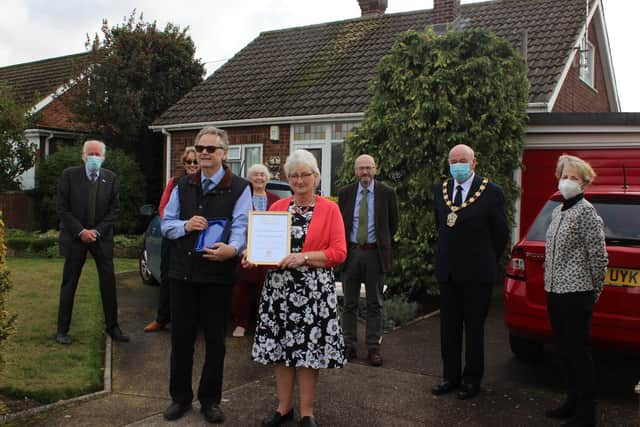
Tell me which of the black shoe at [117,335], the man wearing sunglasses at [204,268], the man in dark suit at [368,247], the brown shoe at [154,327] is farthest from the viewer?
the brown shoe at [154,327]

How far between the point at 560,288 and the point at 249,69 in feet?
51.3

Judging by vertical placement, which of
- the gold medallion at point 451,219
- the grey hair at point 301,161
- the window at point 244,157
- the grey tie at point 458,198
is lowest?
the gold medallion at point 451,219

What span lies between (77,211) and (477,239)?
400cm

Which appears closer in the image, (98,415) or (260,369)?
(98,415)

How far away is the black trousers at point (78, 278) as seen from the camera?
6.63 m

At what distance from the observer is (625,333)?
5117 mm

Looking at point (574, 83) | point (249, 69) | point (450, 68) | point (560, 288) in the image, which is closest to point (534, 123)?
point (450, 68)

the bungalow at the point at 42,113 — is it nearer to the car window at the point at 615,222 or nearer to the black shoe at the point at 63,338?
the black shoe at the point at 63,338

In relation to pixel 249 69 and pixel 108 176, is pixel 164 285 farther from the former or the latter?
pixel 249 69

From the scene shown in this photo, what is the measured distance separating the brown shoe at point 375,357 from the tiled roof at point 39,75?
→ 801 inches

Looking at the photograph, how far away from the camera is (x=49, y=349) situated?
20.7ft

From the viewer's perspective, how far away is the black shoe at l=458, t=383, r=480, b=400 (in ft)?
17.5

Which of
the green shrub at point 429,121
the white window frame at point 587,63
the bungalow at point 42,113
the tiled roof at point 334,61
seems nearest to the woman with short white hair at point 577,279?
the green shrub at point 429,121

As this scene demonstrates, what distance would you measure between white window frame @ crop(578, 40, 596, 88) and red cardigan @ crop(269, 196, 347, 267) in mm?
12784
